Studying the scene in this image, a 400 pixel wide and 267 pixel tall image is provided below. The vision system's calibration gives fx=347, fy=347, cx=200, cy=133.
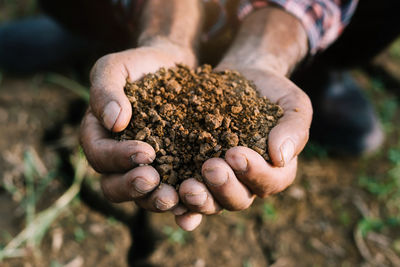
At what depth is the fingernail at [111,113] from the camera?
1152 mm

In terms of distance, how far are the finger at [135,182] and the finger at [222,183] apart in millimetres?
167

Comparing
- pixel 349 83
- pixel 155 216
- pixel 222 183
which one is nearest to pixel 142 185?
pixel 222 183

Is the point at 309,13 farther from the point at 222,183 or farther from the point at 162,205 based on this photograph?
the point at 162,205

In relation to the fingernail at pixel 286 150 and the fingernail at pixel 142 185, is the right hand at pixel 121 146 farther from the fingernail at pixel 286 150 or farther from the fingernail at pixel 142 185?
the fingernail at pixel 286 150

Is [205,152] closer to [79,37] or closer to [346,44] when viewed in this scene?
[346,44]

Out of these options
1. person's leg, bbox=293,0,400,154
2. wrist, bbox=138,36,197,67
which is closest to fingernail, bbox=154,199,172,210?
wrist, bbox=138,36,197,67

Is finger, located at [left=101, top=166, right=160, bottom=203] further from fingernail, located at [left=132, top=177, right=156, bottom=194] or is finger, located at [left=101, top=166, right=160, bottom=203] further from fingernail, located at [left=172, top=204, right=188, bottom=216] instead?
fingernail, located at [left=172, top=204, right=188, bottom=216]

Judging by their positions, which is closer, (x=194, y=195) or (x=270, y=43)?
(x=194, y=195)

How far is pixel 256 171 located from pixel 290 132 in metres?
0.18

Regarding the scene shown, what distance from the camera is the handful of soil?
46.6 inches

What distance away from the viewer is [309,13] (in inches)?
71.1

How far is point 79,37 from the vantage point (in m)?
2.80

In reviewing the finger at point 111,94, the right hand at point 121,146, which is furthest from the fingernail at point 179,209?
the finger at point 111,94

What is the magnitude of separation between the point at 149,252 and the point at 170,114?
94cm
